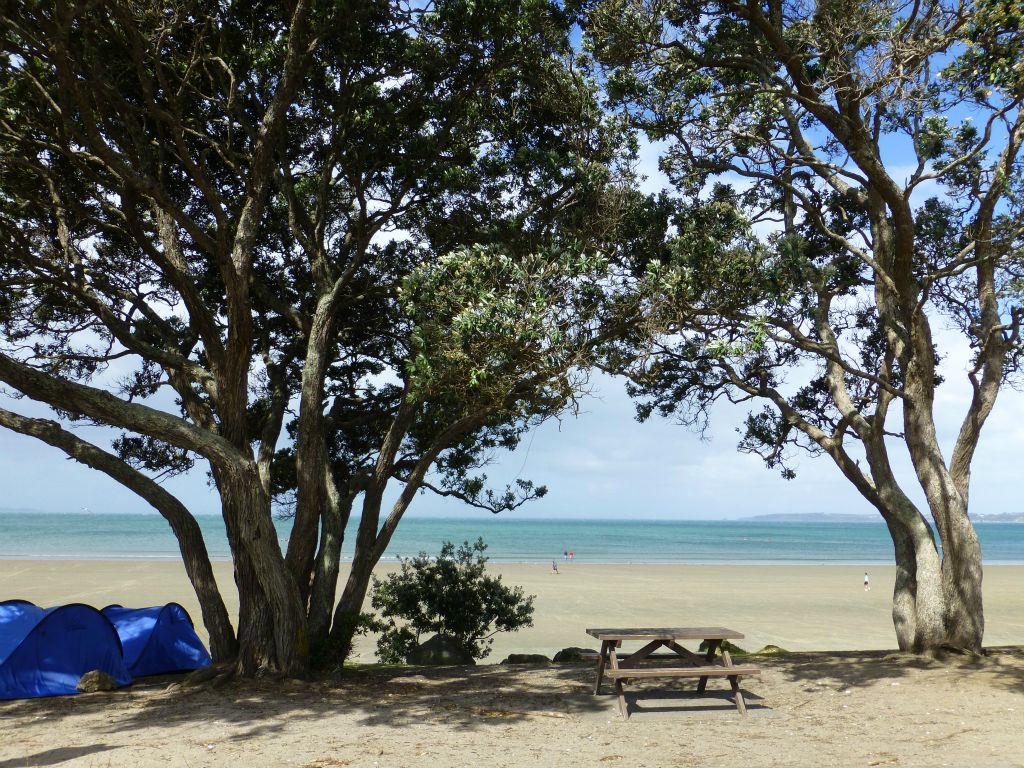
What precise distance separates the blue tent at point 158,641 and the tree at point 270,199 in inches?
64.1

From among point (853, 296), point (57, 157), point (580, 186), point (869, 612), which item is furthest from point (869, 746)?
point (869, 612)

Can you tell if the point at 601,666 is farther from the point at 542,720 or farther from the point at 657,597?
the point at 657,597

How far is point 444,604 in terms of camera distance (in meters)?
12.6

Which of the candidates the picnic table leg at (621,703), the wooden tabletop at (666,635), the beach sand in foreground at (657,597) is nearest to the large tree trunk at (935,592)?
the wooden tabletop at (666,635)

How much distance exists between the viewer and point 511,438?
1318cm

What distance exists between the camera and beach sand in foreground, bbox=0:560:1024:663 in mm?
17594

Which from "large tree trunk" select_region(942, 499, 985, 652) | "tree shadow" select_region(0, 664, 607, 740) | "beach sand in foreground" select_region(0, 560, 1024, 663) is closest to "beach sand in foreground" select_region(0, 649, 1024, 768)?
"tree shadow" select_region(0, 664, 607, 740)

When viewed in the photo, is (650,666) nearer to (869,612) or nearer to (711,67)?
(711,67)

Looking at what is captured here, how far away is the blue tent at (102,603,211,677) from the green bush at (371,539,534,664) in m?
2.77

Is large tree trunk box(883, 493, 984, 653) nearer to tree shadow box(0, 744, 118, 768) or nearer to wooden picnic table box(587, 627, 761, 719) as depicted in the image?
wooden picnic table box(587, 627, 761, 719)

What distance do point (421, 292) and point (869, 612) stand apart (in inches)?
745

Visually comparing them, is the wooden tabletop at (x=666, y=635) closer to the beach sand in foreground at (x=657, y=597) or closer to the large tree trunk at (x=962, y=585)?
the large tree trunk at (x=962, y=585)

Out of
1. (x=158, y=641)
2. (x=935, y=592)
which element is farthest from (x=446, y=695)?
(x=935, y=592)

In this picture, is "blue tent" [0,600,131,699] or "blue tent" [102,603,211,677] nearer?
"blue tent" [0,600,131,699]
